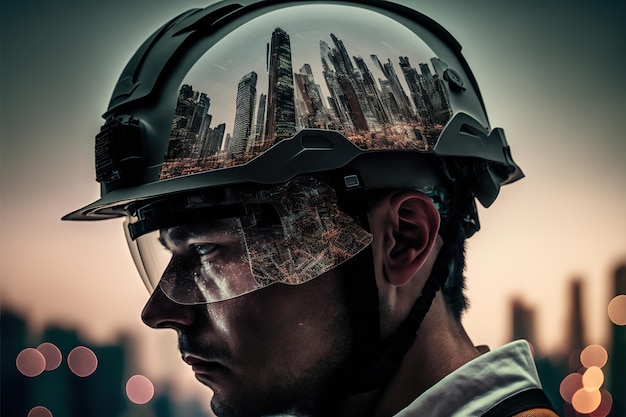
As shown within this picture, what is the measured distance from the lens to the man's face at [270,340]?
2211 millimetres

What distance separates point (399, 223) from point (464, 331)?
417mm

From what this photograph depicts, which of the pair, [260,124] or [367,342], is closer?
[260,124]

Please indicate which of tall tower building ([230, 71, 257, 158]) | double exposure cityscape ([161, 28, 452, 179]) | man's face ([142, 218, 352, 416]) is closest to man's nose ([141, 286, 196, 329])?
man's face ([142, 218, 352, 416])

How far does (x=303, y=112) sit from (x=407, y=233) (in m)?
0.49

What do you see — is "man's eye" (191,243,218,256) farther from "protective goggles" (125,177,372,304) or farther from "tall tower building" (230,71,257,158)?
"tall tower building" (230,71,257,158)

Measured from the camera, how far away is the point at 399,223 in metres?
2.29

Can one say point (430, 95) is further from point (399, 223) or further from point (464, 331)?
point (464, 331)

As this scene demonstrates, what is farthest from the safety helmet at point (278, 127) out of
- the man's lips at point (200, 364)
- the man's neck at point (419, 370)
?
the man's neck at point (419, 370)

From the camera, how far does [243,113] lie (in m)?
2.14

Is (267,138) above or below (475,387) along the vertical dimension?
above

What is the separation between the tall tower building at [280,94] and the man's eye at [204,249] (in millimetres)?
356
